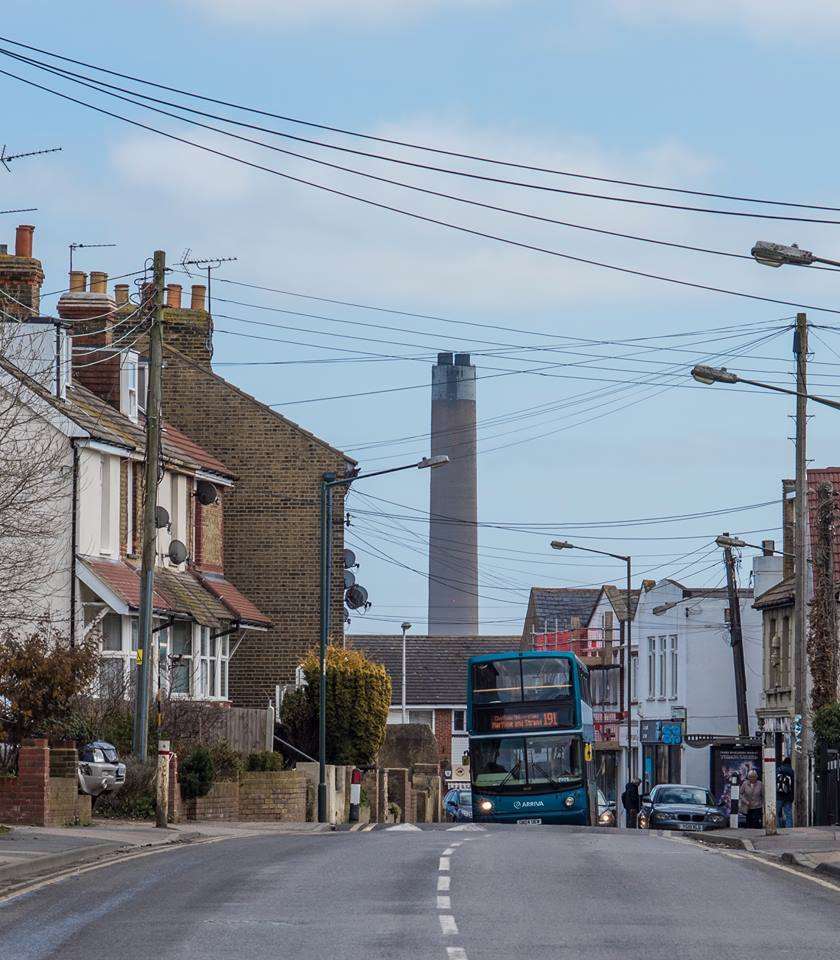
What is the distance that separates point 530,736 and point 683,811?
4952mm

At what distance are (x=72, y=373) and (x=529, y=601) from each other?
64.8m

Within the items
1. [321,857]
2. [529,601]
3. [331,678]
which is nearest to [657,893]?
[321,857]

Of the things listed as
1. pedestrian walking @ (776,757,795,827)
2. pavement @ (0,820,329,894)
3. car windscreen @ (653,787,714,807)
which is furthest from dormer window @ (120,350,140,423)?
pedestrian walking @ (776,757,795,827)

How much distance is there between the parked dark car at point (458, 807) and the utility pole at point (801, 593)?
2483 cm

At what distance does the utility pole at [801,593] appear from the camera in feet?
122

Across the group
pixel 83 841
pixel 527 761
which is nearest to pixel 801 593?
pixel 527 761

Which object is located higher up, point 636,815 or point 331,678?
point 331,678

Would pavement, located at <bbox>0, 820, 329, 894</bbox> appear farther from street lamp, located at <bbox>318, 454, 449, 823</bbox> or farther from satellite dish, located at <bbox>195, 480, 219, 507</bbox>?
satellite dish, located at <bbox>195, 480, 219, 507</bbox>

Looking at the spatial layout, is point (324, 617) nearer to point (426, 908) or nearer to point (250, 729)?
point (250, 729)

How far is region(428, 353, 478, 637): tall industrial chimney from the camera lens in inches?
4259

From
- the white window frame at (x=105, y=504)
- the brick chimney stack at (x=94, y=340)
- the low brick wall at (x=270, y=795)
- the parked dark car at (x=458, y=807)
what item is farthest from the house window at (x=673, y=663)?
the white window frame at (x=105, y=504)

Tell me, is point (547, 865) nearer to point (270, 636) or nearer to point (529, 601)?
point (270, 636)

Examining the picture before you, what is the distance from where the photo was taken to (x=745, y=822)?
42469 mm

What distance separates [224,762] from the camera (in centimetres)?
3691
